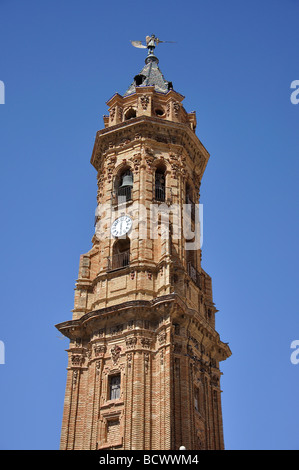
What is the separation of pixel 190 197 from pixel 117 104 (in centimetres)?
853

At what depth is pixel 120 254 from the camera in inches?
1813

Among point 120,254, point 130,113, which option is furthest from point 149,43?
point 120,254

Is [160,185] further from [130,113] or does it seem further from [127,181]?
[130,113]

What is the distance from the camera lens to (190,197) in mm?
50719

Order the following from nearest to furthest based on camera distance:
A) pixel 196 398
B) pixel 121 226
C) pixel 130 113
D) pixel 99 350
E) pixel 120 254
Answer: pixel 99 350 < pixel 196 398 < pixel 120 254 < pixel 121 226 < pixel 130 113

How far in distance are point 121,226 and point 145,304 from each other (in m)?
6.81

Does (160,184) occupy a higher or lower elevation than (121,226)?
higher

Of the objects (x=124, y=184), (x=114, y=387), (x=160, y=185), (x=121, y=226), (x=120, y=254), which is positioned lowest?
(x=114, y=387)

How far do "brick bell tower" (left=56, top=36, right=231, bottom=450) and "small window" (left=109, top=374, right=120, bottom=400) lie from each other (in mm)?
76

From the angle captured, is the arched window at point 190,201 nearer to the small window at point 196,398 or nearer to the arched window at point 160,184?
the arched window at point 160,184

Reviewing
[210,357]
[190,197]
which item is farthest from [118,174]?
[210,357]

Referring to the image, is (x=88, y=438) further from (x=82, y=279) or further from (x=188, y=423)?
(x=82, y=279)

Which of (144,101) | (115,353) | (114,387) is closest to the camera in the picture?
(114,387)

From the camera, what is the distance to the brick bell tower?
39.3 m
